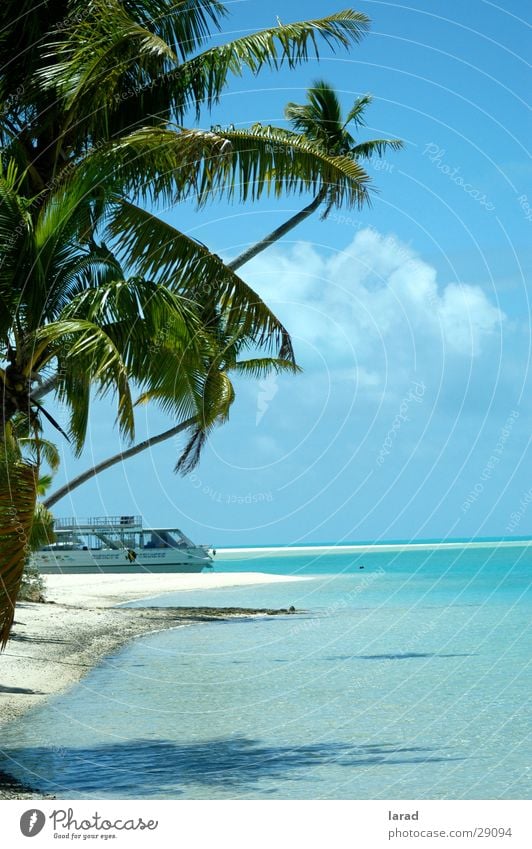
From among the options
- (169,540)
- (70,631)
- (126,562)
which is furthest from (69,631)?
(126,562)

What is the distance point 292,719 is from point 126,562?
44.4 m

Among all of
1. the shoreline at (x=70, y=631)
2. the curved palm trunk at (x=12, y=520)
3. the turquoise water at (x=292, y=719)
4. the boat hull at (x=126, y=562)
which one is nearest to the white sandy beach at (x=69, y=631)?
the shoreline at (x=70, y=631)

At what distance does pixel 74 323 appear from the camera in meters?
9.40

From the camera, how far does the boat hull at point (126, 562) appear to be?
57656 mm

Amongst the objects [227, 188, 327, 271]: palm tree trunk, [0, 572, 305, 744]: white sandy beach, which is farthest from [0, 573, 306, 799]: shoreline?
[227, 188, 327, 271]: palm tree trunk

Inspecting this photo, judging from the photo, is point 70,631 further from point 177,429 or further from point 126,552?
point 126,552

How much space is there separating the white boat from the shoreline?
3.71m

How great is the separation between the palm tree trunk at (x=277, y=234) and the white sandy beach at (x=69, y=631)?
23.1ft

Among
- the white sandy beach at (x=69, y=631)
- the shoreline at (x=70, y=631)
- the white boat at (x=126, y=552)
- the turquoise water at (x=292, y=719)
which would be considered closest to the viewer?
the turquoise water at (x=292, y=719)

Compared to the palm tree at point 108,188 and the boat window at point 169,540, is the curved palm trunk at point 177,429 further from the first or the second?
the boat window at point 169,540

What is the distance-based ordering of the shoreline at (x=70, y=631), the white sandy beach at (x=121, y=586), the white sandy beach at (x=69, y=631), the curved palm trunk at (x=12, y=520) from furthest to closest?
the white sandy beach at (x=121, y=586) → the white sandy beach at (x=69, y=631) → the shoreline at (x=70, y=631) → the curved palm trunk at (x=12, y=520)

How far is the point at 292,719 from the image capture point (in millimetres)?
16297

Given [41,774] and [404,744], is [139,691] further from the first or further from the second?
[41,774]

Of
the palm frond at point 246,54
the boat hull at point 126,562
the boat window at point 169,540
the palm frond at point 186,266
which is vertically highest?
the boat window at point 169,540
